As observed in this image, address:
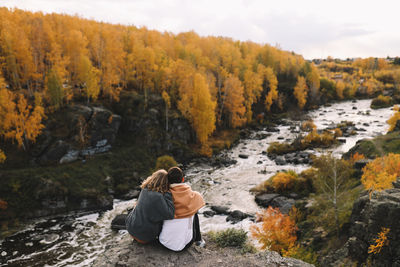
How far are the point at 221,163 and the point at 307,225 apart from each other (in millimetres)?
21483

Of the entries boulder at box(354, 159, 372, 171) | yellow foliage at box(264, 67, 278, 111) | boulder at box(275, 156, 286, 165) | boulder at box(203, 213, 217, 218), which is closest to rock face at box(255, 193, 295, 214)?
boulder at box(203, 213, 217, 218)

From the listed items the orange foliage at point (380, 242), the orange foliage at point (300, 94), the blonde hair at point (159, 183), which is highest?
the orange foliage at point (300, 94)

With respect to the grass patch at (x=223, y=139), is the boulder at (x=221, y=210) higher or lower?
lower

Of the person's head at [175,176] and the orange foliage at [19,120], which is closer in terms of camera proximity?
the person's head at [175,176]

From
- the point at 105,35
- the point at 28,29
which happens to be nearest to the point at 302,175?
the point at 105,35

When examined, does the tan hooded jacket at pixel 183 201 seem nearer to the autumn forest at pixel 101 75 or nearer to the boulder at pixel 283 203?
the boulder at pixel 283 203

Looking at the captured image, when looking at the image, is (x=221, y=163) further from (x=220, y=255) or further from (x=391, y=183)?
(x=220, y=255)

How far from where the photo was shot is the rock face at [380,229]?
12.1 m

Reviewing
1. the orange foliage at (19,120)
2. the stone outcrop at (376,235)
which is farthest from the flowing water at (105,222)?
the orange foliage at (19,120)

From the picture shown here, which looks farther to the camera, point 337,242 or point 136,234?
point 337,242

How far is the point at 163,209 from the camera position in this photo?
606cm

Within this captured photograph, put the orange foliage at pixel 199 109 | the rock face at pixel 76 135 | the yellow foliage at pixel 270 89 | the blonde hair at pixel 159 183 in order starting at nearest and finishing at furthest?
the blonde hair at pixel 159 183 → the rock face at pixel 76 135 → the orange foliage at pixel 199 109 → the yellow foliage at pixel 270 89

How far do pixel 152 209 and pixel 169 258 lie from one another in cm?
147

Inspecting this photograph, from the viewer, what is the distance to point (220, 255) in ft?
23.7
